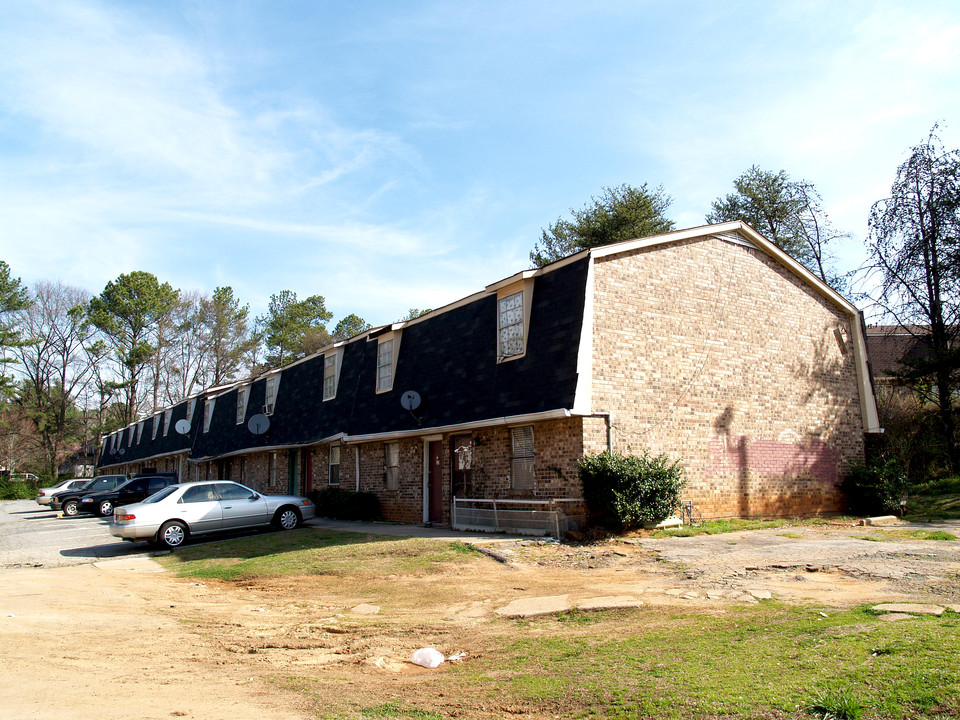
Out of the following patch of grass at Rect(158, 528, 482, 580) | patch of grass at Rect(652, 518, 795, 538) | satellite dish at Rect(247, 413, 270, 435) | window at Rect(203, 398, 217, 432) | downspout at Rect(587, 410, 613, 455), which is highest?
window at Rect(203, 398, 217, 432)

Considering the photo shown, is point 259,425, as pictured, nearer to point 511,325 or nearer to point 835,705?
point 511,325

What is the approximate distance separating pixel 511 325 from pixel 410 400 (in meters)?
3.73

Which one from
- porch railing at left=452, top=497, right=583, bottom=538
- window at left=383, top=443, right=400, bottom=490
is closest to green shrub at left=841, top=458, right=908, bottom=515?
porch railing at left=452, top=497, right=583, bottom=538

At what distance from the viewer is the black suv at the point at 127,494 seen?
26406mm

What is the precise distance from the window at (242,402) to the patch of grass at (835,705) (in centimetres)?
2980

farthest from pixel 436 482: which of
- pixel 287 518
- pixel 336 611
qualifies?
pixel 336 611

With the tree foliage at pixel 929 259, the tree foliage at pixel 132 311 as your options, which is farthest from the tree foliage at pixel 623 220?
the tree foliage at pixel 132 311

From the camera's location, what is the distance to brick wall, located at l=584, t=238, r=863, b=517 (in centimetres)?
1574

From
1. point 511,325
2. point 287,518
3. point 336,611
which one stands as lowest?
point 336,611

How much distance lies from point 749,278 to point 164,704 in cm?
1678

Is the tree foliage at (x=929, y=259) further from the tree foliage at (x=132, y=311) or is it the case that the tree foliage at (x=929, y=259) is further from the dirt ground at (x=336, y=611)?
the tree foliage at (x=132, y=311)

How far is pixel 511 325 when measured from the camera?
1708cm

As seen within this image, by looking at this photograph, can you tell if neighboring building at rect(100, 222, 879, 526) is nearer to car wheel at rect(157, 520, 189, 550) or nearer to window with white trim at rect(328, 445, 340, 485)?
window with white trim at rect(328, 445, 340, 485)

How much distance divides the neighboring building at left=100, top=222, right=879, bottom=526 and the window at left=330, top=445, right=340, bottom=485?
0.94 m
